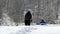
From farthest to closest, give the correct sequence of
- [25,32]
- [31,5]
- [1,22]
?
[31,5] → [1,22] → [25,32]

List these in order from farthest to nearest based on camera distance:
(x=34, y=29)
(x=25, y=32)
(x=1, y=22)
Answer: (x=1, y=22), (x=34, y=29), (x=25, y=32)

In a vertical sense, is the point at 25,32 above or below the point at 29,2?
below

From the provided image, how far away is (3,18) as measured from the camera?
4.58 metres

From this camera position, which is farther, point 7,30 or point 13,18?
point 13,18

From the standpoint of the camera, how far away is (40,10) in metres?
4.57

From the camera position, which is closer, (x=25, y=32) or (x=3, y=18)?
(x=25, y=32)

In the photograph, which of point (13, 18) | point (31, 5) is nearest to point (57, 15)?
point (31, 5)

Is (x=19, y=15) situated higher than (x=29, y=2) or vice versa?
(x=29, y=2)

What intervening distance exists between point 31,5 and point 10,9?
0.59 metres

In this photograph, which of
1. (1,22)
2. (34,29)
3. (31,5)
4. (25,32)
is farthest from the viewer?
(31,5)

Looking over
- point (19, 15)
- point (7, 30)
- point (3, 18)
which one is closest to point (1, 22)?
point (3, 18)

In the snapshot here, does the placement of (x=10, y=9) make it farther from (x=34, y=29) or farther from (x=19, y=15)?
(x=34, y=29)

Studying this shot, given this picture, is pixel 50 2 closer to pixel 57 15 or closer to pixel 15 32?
pixel 57 15

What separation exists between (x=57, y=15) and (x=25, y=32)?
3.48 meters
